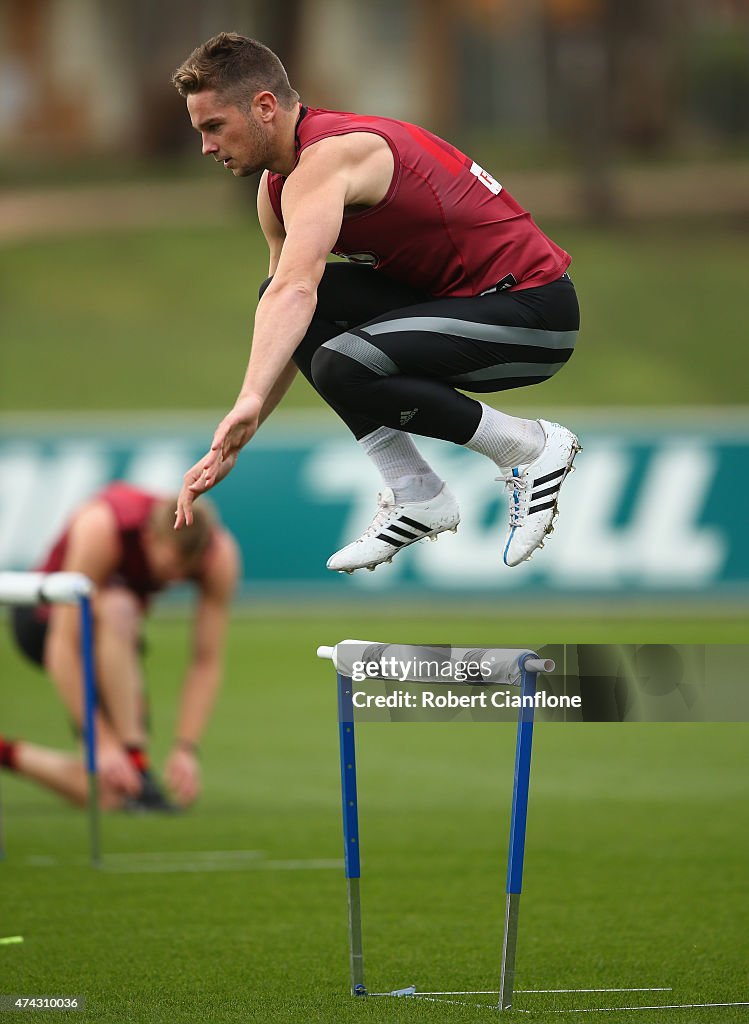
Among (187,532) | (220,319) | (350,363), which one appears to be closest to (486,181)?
(350,363)

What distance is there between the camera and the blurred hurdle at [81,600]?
662cm

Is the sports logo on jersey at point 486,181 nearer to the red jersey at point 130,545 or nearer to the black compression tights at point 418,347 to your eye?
the black compression tights at point 418,347

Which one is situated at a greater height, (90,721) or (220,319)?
(220,319)

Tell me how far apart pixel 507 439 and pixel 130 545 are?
3.69 meters

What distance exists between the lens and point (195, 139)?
111 feet

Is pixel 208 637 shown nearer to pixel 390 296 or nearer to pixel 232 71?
pixel 390 296

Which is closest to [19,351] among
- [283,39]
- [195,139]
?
[283,39]

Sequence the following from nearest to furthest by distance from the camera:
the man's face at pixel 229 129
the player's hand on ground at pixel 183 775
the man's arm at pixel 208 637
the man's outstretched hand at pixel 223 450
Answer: the man's outstretched hand at pixel 223 450 < the man's face at pixel 229 129 < the player's hand on ground at pixel 183 775 < the man's arm at pixel 208 637

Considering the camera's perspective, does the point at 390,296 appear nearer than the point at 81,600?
Yes

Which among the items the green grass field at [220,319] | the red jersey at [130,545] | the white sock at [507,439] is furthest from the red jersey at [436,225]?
the green grass field at [220,319]

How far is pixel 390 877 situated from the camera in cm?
692

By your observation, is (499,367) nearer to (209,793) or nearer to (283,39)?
(209,793)

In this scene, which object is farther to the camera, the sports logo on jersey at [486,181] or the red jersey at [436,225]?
the sports logo on jersey at [486,181]

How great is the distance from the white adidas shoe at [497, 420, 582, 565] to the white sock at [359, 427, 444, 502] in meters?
0.29
